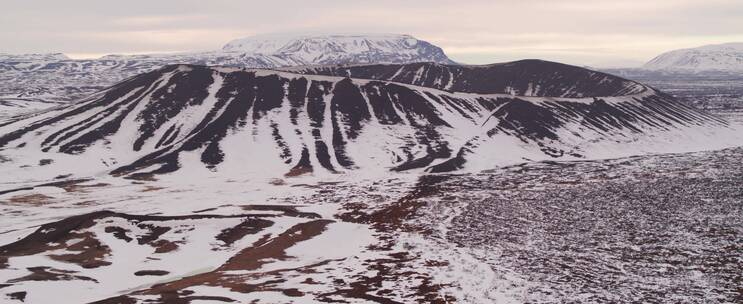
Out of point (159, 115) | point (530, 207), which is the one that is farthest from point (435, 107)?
point (530, 207)

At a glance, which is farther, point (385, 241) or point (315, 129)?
point (315, 129)

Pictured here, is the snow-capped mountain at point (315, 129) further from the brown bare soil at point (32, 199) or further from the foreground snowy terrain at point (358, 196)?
the brown bare soil at point (32, 199)

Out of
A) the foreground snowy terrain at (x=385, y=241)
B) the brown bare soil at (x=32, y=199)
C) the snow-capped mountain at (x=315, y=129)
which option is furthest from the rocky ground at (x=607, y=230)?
the brown bare soil at (x=32, y=199)

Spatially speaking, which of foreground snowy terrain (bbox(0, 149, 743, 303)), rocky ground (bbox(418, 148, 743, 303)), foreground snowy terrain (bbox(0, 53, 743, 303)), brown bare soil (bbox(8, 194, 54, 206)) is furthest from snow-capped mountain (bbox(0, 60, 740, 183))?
rocky ground (bbox(418, 148, 743, 303))

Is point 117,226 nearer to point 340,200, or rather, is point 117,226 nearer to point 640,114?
point 340,200

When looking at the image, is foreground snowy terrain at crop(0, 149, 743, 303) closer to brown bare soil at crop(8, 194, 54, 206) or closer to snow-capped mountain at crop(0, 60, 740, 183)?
brown bare soil at crop(8, 194, 54, 206)

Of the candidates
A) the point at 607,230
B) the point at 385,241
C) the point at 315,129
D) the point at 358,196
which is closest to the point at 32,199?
the point at 358,196

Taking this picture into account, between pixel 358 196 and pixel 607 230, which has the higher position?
pixel 607 230

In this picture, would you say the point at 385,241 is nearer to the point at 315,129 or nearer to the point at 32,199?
the point at 32,199
